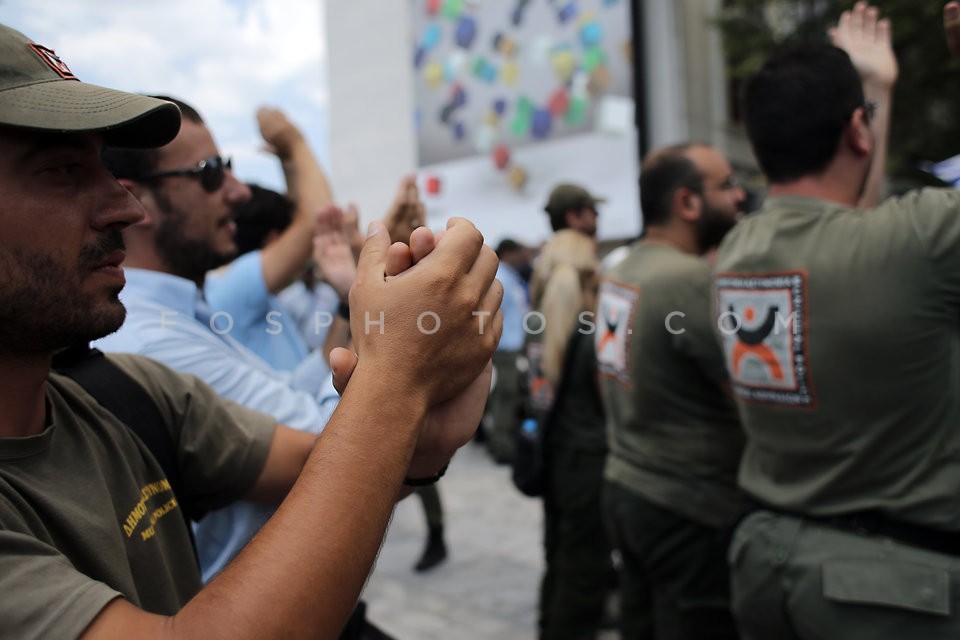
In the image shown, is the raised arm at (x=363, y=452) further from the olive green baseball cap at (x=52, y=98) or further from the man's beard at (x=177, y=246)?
the man's beard at (x=177, y=246)

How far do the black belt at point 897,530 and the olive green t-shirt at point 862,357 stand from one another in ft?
0.07

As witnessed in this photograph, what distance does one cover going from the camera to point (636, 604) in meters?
2.96

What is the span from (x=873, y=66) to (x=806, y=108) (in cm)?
27

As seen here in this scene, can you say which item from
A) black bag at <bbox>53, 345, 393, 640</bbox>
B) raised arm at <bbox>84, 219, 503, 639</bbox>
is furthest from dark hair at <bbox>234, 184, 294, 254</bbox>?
raised arm at <bbox>84, 219, 503, 639</bbox>

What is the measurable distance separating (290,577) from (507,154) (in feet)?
43.6

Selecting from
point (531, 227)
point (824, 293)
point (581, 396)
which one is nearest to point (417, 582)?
point (581, 396)

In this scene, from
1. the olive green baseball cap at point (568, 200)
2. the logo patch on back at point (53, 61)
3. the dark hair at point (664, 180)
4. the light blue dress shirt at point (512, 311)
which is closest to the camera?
the logo patch on back at point (53, 61)

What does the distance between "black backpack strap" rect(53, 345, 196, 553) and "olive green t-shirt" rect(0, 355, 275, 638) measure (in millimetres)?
25

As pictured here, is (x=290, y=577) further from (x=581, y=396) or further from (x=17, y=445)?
(x=581, y=396)

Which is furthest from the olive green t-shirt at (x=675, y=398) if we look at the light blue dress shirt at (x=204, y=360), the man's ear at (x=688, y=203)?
the light blue dress shirt at (x=204, y=360)

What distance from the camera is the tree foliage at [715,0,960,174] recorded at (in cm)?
859

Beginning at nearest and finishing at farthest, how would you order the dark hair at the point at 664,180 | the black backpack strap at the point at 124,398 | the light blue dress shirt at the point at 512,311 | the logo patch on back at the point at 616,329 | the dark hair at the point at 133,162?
1. the black backpack strap at the point at 124,398
2. the dark hair at the point at 133,162
3. the logo patch on back at the point at 616,329
4. the dark hair at the point at 664,180
5. the light blue dress shirt at the point at 512,311

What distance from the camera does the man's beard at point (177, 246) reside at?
2.00m

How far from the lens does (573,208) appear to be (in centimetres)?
392
